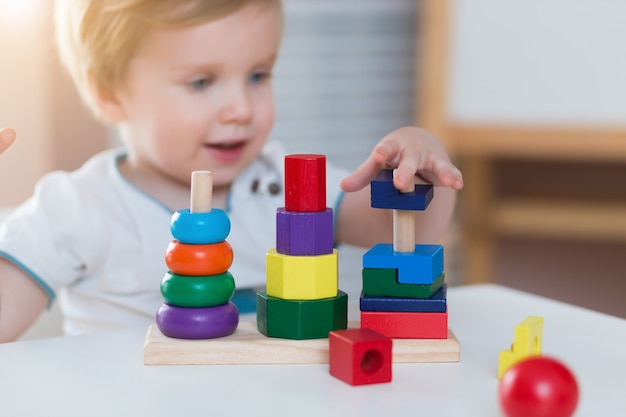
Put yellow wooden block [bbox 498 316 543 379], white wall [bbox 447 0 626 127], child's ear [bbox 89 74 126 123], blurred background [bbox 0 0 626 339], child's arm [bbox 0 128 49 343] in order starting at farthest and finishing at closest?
1. white wall [bbox 447 0 626 127]
2. blurred background [bbox 0 0 626 339]
3. child's ear [bbox 89 74 126 123]
4. child's arm [bbox 0 128 49 343]
5. yellow wooden block [bbox 498 316 543 379]

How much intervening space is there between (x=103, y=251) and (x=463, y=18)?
4.06 ft

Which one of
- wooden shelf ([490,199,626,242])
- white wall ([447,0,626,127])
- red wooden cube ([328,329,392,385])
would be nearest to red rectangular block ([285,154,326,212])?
red wooden cube ([328,329,392,385])

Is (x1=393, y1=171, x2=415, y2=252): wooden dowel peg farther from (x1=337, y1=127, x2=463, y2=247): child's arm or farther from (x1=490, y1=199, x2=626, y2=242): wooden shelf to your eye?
(x1=490, y1=199, x2=626, y2=242): wooden shelf

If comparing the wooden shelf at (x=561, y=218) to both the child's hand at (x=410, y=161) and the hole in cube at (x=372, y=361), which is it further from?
the hole in cube at (x=372, y=361)

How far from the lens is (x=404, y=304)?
62cm

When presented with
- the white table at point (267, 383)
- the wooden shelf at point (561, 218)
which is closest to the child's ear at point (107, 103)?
the white table at point (267, 383)

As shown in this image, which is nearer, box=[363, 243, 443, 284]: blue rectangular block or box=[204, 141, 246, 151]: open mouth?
box=[363, 243, 443, 284]: blue rectangular block

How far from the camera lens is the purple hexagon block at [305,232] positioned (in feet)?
2.04

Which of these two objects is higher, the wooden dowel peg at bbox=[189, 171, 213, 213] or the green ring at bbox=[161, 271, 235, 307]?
the wooden dowel peg at bbox=[189, 171, 213, 213]

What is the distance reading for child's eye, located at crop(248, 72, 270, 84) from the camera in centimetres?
94

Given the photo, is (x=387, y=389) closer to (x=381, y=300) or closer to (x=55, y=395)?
(x=381, y=300)

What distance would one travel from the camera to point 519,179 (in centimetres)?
240

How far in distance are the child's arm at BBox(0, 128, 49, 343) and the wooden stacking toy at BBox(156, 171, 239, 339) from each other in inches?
8.3

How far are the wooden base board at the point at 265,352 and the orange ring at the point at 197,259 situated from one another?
0.18 ft
